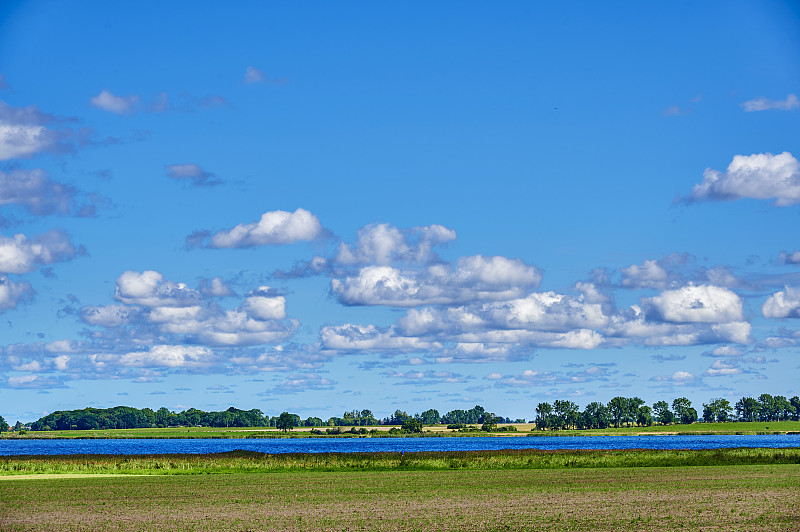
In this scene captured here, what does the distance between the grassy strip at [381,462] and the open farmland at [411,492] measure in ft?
0.55

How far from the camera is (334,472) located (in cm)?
7662

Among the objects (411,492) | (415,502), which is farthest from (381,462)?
(415,502)

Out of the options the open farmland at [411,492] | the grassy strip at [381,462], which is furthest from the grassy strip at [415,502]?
the grassy strip at [381,462]

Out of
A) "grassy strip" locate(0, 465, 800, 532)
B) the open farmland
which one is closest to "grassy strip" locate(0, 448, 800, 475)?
the open farmland

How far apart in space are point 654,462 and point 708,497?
37.2 metres

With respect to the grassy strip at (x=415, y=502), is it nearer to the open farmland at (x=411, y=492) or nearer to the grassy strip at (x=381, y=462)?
the open farmland at (x=411, y=492)

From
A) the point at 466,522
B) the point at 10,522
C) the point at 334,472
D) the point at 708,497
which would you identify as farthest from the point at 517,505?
the point at 334,472

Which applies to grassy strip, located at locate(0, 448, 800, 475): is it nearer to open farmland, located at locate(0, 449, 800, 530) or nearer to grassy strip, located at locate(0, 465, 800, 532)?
open farmland, located at locate(0, 449, 800, 530)

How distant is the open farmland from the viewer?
37.8m

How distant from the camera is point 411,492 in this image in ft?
169

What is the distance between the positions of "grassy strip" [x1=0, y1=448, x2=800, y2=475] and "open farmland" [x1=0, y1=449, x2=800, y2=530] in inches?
6.6

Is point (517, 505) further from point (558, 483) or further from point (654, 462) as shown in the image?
point (654, 462)

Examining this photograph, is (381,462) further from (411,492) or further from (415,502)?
(415,502)

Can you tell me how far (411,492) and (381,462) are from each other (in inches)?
1209
